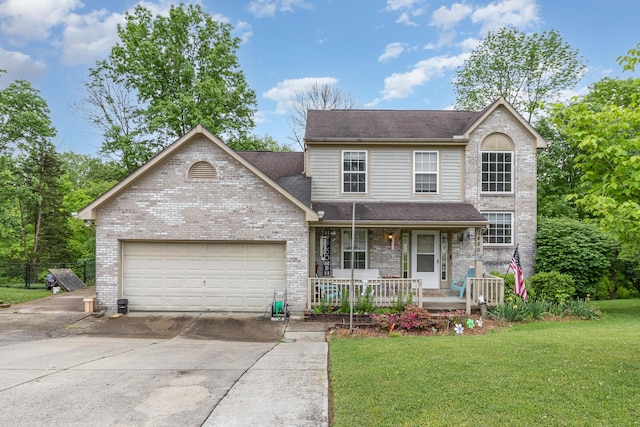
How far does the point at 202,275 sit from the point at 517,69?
2533 centimetres

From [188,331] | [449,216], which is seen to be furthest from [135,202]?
[449,216]

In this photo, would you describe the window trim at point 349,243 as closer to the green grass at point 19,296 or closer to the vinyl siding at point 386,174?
the vinyl siding at point 386,174

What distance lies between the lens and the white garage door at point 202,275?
11891 mm

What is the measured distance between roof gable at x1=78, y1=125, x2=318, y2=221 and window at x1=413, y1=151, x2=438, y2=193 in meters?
5.22

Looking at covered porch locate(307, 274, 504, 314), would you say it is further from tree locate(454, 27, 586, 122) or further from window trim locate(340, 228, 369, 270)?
tree locate(454, 27, 586, 122)

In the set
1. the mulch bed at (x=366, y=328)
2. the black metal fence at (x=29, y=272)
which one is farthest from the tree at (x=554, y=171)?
the black metal fence at (x=29, y=272)

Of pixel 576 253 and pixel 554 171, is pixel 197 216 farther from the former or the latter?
pixel 554 171

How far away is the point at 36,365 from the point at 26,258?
1028 inches

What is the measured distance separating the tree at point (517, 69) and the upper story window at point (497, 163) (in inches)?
476

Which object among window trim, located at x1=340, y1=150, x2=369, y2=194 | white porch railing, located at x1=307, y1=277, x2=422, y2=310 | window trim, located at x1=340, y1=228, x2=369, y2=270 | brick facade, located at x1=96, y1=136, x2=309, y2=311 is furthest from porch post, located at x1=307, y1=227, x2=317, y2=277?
window trim, located at x1=340, y1=150, x2=369, y2=194

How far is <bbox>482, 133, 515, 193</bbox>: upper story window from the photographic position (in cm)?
1468

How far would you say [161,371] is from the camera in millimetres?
6457

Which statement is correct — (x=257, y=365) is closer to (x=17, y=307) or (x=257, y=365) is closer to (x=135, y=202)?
(x=135, y=202)

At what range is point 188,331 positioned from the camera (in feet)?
33.3
